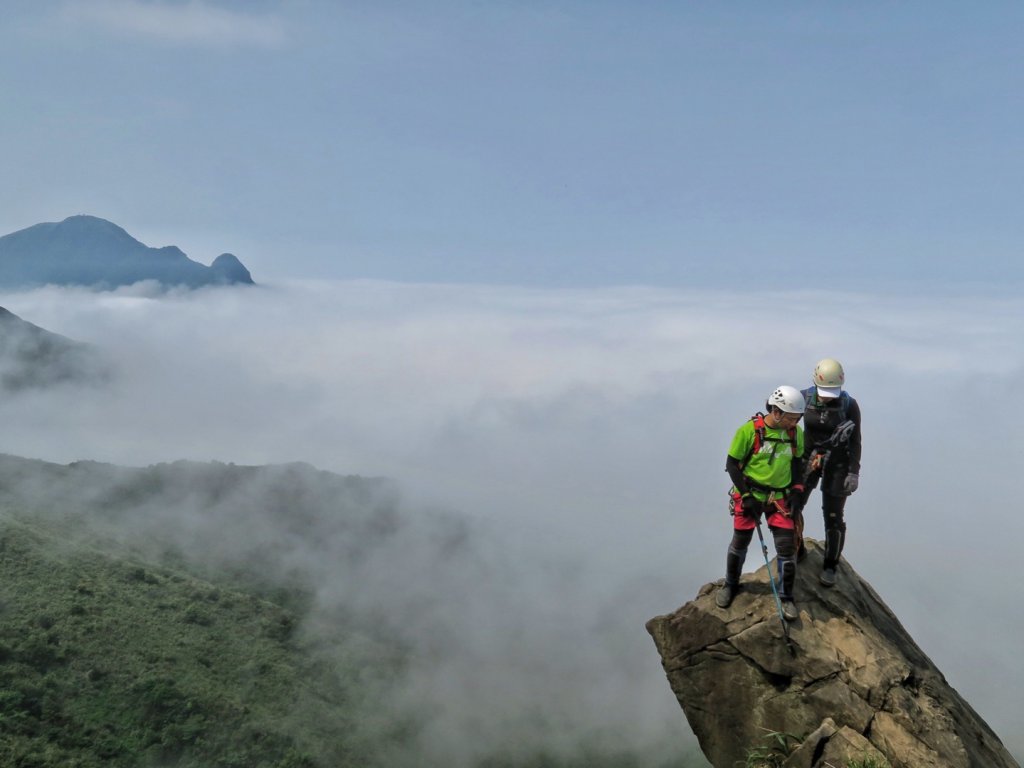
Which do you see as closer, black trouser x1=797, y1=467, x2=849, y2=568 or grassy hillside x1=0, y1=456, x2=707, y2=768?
black trouser x1=797, y1=467, x2=849, y2=568

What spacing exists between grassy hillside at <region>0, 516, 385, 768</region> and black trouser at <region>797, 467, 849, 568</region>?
2626 inches

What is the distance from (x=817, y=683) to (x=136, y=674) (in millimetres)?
79152

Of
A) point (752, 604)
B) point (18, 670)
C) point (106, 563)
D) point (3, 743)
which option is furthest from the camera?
point (106, 563)

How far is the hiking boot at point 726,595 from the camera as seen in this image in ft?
66.2

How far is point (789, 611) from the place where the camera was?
19.1 metres

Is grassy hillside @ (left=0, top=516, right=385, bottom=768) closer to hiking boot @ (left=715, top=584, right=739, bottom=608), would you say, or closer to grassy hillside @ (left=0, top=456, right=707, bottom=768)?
grassy hillside @ (left=0, top=456, right=707, bottom=768)

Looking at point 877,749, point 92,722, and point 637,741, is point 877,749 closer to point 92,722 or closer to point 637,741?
point 92,722

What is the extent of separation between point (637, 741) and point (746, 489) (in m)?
191

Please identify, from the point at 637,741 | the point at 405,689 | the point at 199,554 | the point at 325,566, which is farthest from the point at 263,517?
the point at 637,741

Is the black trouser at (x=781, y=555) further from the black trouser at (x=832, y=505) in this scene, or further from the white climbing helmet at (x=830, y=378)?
the white climbing helmet at (x=830, y=378)

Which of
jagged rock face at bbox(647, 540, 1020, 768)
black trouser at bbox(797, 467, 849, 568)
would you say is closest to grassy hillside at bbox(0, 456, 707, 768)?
jagged rock face at bbox(647, 540, 1020, 768)

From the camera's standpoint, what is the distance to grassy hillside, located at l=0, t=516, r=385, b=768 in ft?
221

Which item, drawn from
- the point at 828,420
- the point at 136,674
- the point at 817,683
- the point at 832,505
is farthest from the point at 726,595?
the point at 136,674

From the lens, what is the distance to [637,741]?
7347 inches
